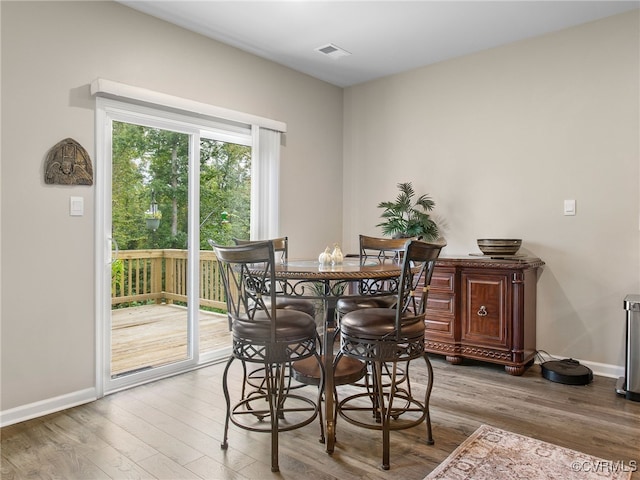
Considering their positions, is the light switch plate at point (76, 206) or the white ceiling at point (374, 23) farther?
the white ceiling at point (374, 23)

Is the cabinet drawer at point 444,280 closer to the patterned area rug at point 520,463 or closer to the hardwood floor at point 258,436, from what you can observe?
the hardwood floor at point 258,436

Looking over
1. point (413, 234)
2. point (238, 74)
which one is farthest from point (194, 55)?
point (413, 234)

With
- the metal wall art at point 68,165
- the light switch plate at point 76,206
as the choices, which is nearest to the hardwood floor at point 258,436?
the light switch plate at point 76,206

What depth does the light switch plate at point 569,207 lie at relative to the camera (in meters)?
3.61

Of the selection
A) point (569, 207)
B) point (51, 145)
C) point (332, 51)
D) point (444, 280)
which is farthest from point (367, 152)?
point (51, 145)

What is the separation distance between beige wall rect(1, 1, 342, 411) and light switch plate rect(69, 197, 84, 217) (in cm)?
3

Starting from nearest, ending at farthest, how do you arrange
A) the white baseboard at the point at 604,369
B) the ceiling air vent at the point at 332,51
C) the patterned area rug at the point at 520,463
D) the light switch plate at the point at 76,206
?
1. the patterned area rug at the point at 520,463
2. the light switch plate at the point at 76,206
3. the white baseboard at the point at 604,369
4. the ceiling air vent at the point at 332,51

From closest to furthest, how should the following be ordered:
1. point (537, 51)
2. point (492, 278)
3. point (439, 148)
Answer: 1. point (492, 278)
2. point (537, 51)
3. point (439, 148)

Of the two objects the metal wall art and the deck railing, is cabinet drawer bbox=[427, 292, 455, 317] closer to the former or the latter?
the deck railing

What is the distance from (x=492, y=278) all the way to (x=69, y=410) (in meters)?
3.13

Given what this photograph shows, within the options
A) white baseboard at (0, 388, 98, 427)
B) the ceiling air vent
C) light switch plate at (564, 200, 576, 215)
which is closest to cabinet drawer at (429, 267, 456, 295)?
light switch plate at (564, 200, 576, 215)

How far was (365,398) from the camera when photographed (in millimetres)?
2963

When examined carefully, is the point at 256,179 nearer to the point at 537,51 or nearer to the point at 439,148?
the point at 439,148

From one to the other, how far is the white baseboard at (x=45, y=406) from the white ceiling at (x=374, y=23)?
2710mm
